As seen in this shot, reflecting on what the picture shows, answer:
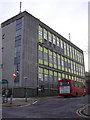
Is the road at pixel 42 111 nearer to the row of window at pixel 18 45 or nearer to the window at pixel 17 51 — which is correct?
the row of window at pixel 18 45

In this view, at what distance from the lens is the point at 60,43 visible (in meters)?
53.0

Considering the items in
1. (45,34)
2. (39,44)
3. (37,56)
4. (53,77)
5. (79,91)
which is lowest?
(79,91)

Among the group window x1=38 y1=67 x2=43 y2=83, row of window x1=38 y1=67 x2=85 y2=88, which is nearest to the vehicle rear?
window x1=38 y1=67 x2=43 y2=83

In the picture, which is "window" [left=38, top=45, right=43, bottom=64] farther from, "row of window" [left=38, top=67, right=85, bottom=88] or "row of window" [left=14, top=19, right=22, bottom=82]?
"row of window" [left=14, top=19, right=22, bottom=82]

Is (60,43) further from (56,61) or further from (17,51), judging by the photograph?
(17,51)

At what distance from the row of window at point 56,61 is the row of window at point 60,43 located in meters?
2.22

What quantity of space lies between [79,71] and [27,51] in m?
33.1

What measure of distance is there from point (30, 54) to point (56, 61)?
512 inches

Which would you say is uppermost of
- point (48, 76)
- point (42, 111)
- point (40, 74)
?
point (40, 74)

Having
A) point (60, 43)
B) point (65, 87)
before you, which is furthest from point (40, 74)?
point (60, 43)

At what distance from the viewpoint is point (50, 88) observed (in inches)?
1762

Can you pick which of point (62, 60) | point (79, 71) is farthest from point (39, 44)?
point (79, 71)

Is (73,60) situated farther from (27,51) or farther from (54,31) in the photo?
(27,51)

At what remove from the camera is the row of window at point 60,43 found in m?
44.2
